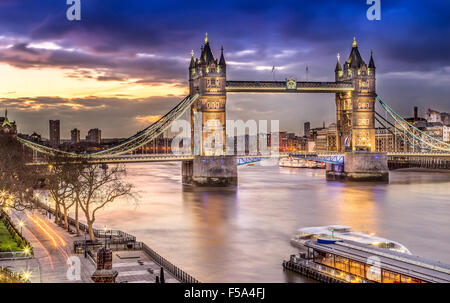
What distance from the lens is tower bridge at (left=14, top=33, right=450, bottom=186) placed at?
61.2 m

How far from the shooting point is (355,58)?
72.9m

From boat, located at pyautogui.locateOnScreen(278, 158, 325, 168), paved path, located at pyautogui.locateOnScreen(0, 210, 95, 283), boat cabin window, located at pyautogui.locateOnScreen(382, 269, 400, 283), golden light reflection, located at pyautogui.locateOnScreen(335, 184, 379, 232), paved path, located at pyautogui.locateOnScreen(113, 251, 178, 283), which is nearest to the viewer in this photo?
boat cabin window, located at pyautogui.locateOnScreen(382, 269, 400, 283)

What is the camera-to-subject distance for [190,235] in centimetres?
3109

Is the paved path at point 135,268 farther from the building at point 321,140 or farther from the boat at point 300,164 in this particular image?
the building at point 321,140

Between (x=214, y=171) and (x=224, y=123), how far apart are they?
20.8 feet

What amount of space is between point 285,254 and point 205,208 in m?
18.5

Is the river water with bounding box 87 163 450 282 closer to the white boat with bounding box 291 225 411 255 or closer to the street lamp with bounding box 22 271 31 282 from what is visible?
the white boat with bounding box 291 225 411 255

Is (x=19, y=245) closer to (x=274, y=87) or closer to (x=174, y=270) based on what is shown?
(x=174, y=270)

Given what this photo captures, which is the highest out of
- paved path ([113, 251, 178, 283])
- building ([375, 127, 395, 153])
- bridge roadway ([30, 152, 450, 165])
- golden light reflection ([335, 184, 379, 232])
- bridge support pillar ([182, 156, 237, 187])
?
building ([375, 127, 395, 153])

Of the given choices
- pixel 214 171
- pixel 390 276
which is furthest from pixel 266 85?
pixel 390 276

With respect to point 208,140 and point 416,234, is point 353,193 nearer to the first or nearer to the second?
point 208,140

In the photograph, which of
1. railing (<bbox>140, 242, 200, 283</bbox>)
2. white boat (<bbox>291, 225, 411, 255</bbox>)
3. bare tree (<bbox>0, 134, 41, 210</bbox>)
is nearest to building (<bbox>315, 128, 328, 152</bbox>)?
bare tree (<bbox>0, 134, 41, 210</bbox>)

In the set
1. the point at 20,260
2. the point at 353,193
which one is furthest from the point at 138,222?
the point at 353,193

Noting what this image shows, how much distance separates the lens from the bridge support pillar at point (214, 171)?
6088 cm
